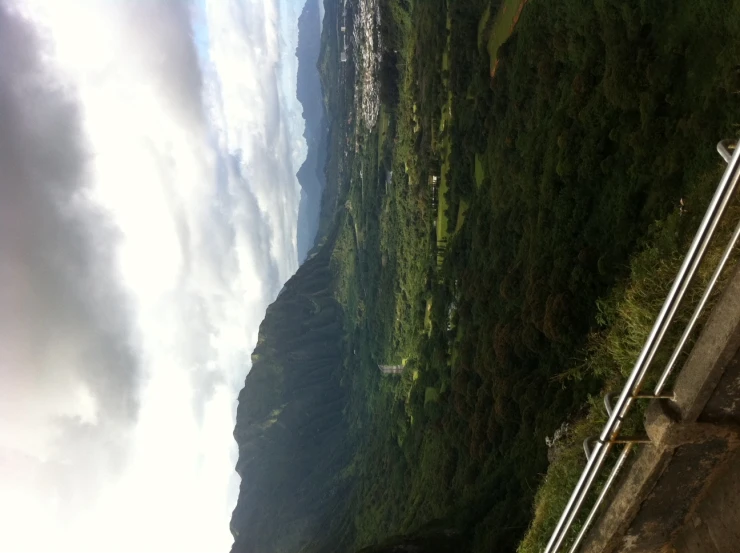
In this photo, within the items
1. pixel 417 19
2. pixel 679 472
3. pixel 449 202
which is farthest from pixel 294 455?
pixel 679 472

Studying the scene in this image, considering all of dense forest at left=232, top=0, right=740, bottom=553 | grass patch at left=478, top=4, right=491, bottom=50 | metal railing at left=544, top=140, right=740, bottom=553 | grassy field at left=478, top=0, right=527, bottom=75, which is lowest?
metal railing at left=544, top=140, right=740, bottom=553

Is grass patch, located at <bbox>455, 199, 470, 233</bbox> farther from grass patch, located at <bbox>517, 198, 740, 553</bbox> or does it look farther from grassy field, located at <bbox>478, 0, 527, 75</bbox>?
grass patch, located at <bbox>517, 198, 740, 553</bbox>

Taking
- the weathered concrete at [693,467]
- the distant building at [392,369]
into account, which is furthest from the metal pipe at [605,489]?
the distant building at [392,369]

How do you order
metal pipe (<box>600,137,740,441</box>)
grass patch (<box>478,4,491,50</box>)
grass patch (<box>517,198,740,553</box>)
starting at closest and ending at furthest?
metal pipe (<box>600,137,740,441</box>) → grass patch (<box>517,198,740,553</box>) → grass patch (<box>478,4,491,50</box>)

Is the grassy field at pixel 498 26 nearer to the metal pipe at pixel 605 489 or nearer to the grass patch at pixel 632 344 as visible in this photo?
the grass patch at pixel 632 344

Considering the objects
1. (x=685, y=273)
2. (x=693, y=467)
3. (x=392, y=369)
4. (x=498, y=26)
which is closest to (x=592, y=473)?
(x=693, y=467)

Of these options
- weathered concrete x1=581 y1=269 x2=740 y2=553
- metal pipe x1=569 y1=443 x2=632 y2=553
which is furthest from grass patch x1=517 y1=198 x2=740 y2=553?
metal pipe x1=569 y1=443 x2=632 y2=553

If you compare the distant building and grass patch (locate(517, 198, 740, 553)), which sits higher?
the distant building
